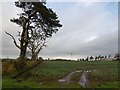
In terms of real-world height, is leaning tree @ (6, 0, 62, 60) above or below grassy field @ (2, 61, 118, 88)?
above

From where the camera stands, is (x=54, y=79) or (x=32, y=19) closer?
(x=54, y=79)

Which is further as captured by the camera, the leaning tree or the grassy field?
the leaning tree

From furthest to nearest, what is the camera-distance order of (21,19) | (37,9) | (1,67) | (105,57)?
(105,57), (21,19), (37,9), (1,67)

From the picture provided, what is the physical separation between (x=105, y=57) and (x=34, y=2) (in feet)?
254

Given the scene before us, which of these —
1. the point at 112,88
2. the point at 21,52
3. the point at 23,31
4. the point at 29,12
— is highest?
the point at 29,12

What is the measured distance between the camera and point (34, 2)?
4766 centimetres

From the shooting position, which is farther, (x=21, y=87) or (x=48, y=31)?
(x=48, y=31)

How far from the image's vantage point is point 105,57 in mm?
120625

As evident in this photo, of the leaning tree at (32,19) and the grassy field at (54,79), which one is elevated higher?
the leaning tree at (32,19)

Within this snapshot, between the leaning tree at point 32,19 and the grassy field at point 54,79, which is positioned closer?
the grassy field at point 54,79

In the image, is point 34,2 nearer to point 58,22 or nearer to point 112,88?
point 58,22

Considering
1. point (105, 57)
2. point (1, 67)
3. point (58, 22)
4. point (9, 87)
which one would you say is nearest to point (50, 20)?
point (58, 22)

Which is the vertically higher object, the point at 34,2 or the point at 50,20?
the point at 34,2

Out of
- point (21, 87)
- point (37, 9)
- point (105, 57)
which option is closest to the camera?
point (21, 87)
